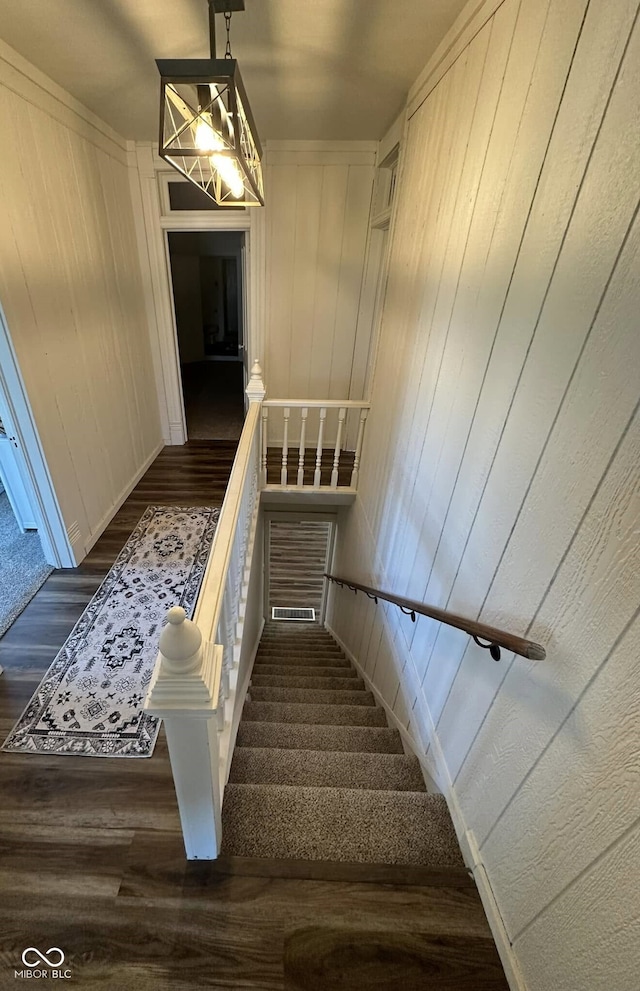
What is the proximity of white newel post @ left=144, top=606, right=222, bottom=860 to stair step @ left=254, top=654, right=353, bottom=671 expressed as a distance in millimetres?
2317

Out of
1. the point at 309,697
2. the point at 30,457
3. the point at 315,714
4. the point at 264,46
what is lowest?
the point at 309,697

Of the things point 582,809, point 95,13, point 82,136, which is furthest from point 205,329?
point 582,809

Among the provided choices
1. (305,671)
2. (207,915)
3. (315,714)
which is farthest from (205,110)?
(305,671)

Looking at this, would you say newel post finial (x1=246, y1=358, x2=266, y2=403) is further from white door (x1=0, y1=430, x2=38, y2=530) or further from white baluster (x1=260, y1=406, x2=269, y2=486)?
white door (x1=0, y1=430, x2=38, y2=530)

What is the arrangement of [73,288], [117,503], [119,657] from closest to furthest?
[119,657]
[73,288]
[117,503]

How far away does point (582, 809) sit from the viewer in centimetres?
77

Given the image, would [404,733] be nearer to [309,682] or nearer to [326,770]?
[326,770]

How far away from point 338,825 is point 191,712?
76 cm

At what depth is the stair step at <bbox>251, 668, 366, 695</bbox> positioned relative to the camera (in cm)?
285

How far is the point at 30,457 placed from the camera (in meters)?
2.39

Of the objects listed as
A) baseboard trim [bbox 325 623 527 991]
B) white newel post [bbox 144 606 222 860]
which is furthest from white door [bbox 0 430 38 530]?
baseboard trim [bbox 325 623 527 991]

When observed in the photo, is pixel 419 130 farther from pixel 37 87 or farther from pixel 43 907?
pixel 43 907

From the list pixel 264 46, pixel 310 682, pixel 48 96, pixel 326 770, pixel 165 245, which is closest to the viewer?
pixel 326 770

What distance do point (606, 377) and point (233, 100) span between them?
1221mm
